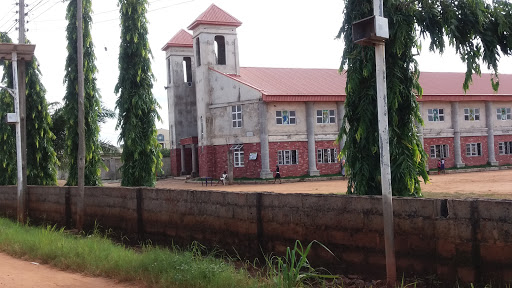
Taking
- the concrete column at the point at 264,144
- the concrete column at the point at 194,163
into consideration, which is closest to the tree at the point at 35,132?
the concrete column at the point at 264,144

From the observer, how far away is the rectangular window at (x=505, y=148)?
40.7 metres

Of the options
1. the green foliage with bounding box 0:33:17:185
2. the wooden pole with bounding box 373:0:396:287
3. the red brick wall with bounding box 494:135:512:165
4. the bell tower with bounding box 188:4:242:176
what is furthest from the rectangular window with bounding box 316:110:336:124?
the wooden pole with bounding box 373:0:396:287

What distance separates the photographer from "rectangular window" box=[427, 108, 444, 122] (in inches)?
1511

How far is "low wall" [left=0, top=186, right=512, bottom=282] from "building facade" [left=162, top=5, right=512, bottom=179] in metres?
20.9

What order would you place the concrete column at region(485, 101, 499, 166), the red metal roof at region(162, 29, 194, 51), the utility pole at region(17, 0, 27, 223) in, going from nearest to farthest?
the utility pole at region(17, 0, 27, 223), the concrete column at region(485, 101, 499, 166), the red metal roof at region(162, 29, 194, 51)

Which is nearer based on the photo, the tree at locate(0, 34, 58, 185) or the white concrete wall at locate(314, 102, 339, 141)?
the tree at locate(0, 34, 58, 185)

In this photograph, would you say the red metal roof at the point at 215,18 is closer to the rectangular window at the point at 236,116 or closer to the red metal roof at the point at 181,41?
the red metal roof at the point at 181,41

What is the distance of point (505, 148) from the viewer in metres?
40.8

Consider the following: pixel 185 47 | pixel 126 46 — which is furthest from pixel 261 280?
pixel 185 47

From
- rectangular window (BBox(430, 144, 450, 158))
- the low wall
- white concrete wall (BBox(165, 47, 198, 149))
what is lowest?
the low wall

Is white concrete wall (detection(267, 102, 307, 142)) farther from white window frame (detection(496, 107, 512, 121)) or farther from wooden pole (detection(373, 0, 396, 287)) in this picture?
wooden pole (detection(373, 0, 396, 287))

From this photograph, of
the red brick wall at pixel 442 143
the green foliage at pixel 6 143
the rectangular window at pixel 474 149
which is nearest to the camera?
the green foliage at pixel 6 143

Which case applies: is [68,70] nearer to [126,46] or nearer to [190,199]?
[126,46]

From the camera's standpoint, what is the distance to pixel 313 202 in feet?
28.3
